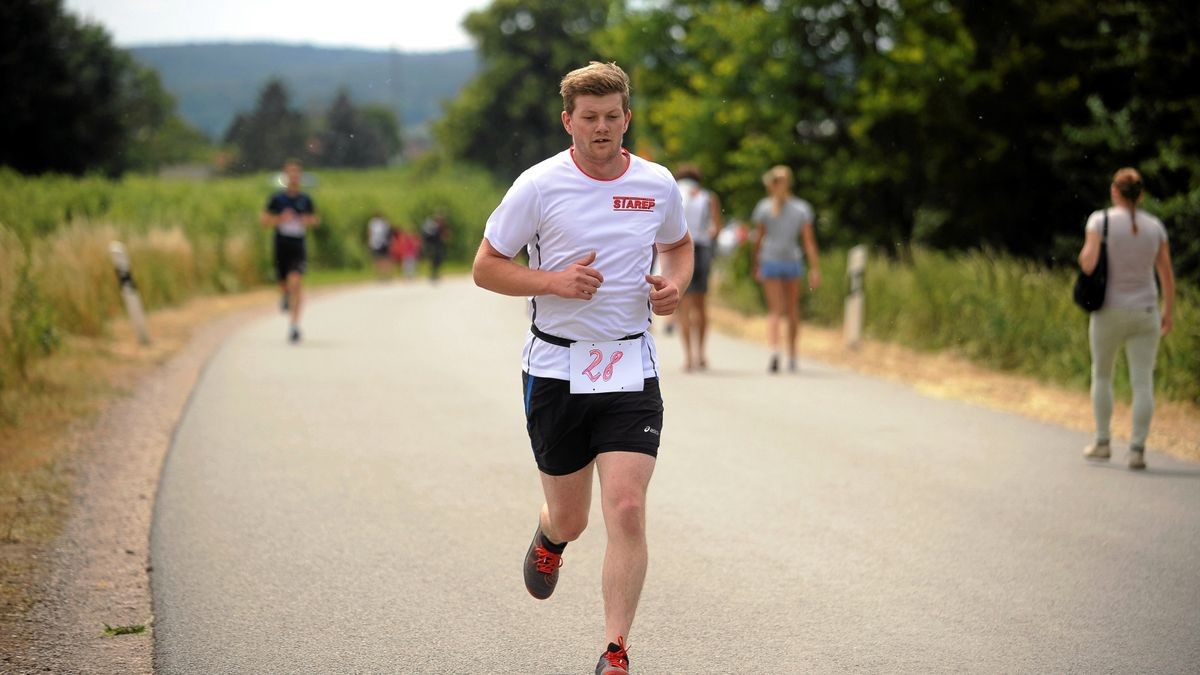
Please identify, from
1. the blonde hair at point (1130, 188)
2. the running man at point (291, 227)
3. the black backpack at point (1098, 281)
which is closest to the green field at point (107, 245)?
the running man at point (291, 227)

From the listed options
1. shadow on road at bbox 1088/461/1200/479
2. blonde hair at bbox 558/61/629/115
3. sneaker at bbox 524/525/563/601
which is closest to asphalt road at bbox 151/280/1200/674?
shadow on road at bbox 1088/461/1200/479

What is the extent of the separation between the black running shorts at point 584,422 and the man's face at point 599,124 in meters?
0.77

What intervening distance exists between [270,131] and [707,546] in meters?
98.4

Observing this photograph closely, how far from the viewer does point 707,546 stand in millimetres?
6734

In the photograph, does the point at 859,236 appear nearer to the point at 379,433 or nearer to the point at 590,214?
the point at 379,433

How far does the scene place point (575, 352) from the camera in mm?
4727

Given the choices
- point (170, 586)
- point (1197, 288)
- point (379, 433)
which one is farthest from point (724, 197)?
point (170, 586)

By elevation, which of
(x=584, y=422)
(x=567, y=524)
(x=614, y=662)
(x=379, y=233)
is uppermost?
(x=584, y=422)

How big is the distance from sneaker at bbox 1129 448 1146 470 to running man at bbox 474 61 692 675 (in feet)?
16.4

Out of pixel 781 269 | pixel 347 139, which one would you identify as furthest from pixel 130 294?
pixel 347 139

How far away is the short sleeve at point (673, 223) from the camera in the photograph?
4883 millimetres

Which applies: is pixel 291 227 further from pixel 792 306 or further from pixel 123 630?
pixel 123 630

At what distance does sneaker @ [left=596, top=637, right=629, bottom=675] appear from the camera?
4.45 m

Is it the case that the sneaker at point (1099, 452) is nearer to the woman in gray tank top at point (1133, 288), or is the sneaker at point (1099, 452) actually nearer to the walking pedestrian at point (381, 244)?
the woman in gray tank top at point (1133, 288)
